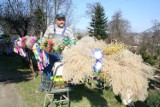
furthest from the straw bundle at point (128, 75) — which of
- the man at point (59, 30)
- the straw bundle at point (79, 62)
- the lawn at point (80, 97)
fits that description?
the lawn at point (80, 97)

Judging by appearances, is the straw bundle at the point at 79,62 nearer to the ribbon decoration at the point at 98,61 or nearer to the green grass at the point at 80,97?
the ribbon decoration at the point at 98,61

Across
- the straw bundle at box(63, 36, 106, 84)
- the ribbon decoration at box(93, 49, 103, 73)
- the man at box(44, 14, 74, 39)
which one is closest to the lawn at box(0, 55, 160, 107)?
the man at box(44, 14, 74, 39)

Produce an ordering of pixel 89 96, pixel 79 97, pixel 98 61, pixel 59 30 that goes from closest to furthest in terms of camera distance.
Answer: pixel 98 61
pixel 59 30
pixel 79 97
pixel 89 96

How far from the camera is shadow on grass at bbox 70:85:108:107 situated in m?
7.70

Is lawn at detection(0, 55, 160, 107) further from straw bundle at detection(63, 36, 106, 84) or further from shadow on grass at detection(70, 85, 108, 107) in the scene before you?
straw bundle at detection(63, 36, 106, 84)

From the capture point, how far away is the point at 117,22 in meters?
61.3

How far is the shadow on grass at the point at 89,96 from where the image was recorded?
25.3 feet

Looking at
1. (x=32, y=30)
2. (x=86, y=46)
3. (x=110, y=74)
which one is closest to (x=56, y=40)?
(x=86, y=46)

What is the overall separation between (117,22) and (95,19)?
7.30 meters

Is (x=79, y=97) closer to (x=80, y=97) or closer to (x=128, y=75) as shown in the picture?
(x=80, y=97)

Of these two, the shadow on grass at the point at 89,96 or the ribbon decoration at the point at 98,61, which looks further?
the shadow on grass at the point at 89,96

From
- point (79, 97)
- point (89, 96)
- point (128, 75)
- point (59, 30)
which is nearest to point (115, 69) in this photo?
point (128, 75)

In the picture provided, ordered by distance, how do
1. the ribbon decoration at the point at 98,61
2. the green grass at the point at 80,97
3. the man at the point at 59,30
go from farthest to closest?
the green grass at the point at 80,97
the man at the point at 59,30
the ribbon decoration at the point at 98,61

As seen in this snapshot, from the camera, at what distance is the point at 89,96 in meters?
8.27
